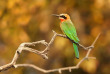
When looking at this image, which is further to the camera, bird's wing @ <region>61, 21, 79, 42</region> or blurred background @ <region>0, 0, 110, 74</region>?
blurred background @ <region>0, 0, 110, 74</region>

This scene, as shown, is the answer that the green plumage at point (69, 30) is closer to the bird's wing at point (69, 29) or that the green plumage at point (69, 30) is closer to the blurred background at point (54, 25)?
the bird's wing at point (69, 29)

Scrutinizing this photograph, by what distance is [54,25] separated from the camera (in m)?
5.02

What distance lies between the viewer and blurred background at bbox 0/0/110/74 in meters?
5.22

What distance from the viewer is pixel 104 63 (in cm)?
611

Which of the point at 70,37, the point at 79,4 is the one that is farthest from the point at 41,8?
the point at 70,37

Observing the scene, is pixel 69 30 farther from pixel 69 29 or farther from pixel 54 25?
pixel 54 25

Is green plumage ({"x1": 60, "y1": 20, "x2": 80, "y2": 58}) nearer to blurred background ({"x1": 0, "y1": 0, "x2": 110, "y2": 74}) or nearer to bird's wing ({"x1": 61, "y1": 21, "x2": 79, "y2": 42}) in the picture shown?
bird's wing ({"x1": 61, "y1": 21, "x2": 79, "y2": 42})

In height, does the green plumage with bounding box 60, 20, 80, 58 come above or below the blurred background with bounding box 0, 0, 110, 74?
above

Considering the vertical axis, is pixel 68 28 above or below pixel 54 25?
above

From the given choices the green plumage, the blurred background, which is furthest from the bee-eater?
the blurred background

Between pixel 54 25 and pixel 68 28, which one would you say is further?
pixel 54 25

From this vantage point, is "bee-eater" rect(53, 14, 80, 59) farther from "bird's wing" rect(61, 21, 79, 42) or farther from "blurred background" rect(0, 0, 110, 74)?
"blurred background" rect(0, 0, 110, 74)

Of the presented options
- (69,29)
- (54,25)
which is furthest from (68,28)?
(54,25)

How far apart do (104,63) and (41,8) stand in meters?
1.56
